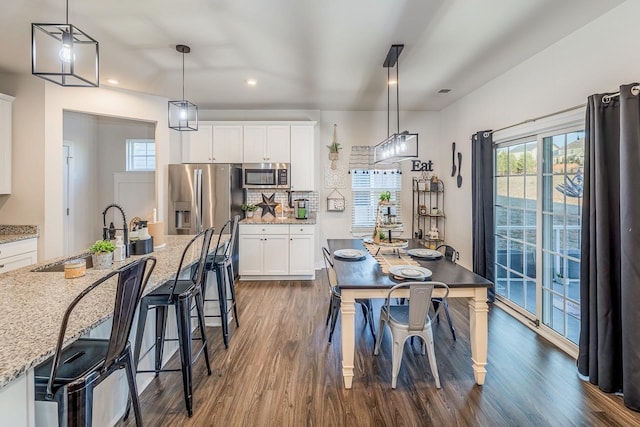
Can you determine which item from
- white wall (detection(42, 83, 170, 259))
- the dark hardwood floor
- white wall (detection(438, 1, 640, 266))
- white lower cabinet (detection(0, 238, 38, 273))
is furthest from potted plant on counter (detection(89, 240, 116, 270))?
white wall (detection(438, 1, 640, 266))

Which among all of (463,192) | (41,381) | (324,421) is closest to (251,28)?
(41,381)

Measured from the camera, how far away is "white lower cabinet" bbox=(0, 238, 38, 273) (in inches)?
134

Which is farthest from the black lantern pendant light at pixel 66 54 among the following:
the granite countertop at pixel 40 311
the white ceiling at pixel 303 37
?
the granite countertop at pixel 40 311

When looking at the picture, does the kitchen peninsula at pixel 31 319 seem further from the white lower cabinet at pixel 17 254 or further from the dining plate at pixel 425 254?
the dining plate at pixel 425 254

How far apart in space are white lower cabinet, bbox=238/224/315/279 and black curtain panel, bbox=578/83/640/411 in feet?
11.1

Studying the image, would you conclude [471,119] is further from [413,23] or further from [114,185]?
[114,185]

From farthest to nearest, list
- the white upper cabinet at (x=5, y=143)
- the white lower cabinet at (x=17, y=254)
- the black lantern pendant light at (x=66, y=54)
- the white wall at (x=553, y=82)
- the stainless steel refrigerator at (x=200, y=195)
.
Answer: the stainless steel refrigerator at (x=200, y=195) → the white upper cabinet at (x=5, y=143) → the white lower cabinet at (x=17, y=254) → the white wall at (x=553, y=82) → the black lantern pendant light at (x=66, y=54)

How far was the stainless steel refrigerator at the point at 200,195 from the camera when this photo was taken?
4.99 m

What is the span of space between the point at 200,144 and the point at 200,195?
3.10 feet

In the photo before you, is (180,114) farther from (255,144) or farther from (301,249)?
(301,249)

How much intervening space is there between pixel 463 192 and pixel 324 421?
152 inches

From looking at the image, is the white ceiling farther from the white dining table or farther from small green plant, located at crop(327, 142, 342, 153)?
the white dining table

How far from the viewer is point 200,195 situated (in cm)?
499

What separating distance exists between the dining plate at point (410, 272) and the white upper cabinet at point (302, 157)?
3.15 metres
